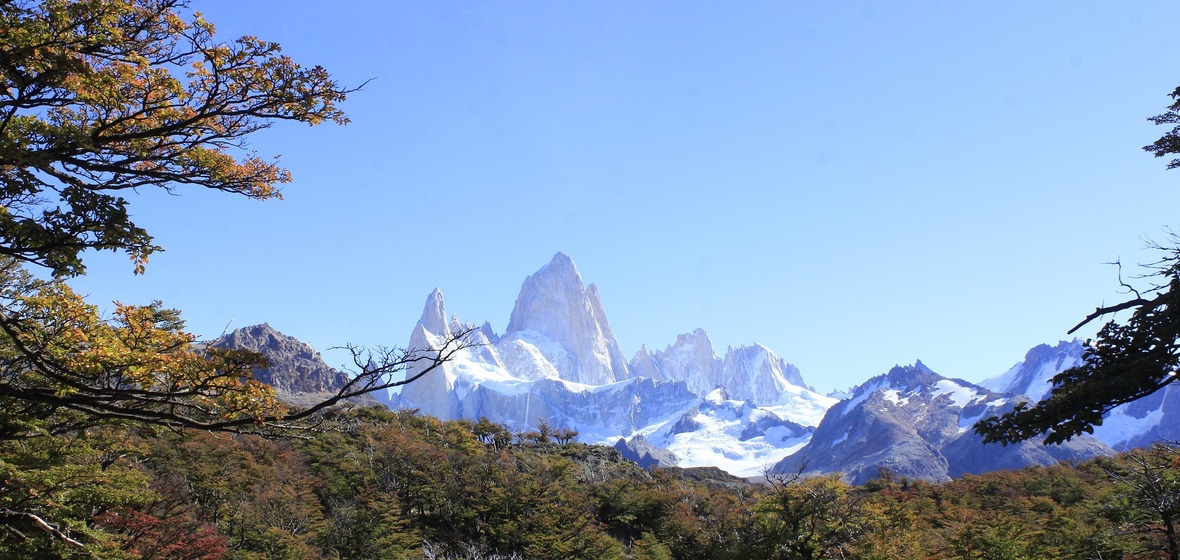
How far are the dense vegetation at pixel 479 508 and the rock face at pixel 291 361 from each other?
263 feet

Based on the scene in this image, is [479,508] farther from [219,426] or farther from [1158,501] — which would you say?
[219,426]

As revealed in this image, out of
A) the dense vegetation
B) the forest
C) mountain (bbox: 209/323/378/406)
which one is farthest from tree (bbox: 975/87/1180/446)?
mountain (bbox: 209/323/378/406)

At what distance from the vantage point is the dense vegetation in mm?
15523

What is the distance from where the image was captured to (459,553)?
3409 centimetres

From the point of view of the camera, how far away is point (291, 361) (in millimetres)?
129250

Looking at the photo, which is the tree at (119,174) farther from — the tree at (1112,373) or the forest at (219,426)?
the tree at (1112,373)

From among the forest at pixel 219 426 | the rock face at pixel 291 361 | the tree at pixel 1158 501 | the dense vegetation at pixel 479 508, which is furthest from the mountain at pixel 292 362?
the tree at pixel 1158 501

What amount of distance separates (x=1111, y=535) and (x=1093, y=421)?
2045 cm

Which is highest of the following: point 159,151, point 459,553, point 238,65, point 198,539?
point 238,65

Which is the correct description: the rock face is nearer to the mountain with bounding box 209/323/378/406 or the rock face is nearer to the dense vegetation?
the mountain with bounding box 209/323/378/406

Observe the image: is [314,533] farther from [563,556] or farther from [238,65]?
[238,65]

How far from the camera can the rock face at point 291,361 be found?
123 meters

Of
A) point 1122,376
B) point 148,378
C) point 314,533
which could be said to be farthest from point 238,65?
Result: point 314,533

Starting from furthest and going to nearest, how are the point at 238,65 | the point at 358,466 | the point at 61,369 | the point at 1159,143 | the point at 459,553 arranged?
the point at 358,466 → the point at 459,553 → the point at 1159,143 → the point at 238,65 → the point at 61,369
